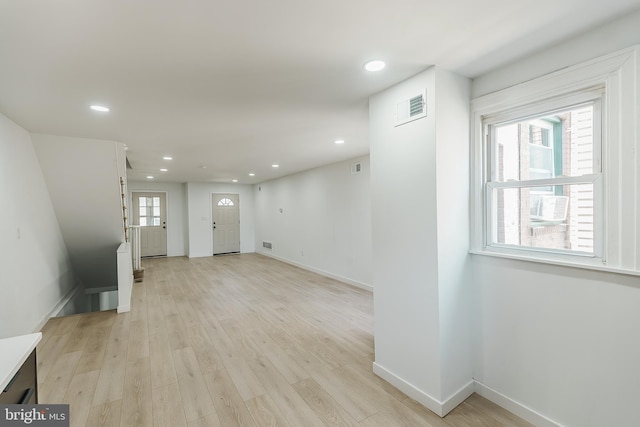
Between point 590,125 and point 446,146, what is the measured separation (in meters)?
0.79

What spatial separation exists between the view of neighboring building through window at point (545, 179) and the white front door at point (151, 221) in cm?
890

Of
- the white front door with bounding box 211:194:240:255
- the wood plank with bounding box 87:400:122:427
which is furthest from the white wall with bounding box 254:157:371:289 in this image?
the wood plank with bounding box 87:400:122:427

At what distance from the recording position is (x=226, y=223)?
9148mm

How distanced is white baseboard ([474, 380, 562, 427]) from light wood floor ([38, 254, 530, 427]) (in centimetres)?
5

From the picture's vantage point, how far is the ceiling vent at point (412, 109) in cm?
196

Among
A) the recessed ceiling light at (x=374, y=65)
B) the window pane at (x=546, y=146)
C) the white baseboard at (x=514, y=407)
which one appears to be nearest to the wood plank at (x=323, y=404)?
the white baseboard at (x=514, y=407)

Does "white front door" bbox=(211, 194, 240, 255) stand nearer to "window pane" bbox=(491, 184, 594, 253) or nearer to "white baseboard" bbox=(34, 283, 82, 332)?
"white baseboard" bbox=(34, 283, 82, 332)

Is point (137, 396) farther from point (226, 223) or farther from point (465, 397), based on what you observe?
point (226, 223)

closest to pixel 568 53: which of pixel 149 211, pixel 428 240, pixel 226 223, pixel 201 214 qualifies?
pixel 428 240

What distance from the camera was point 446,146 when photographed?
6.41 feet

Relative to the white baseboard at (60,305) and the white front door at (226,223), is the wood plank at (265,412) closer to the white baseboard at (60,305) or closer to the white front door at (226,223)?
the white baseboard at (60,305)

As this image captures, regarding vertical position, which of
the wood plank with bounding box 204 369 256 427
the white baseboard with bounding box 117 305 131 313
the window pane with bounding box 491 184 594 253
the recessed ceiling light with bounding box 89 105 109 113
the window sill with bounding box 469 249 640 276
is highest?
the recessed ceiling light with bounding box 89 105 109 113

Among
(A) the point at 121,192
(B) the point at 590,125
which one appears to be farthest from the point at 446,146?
(A) the point at 121,192

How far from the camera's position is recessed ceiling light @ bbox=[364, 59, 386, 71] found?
1820mm
